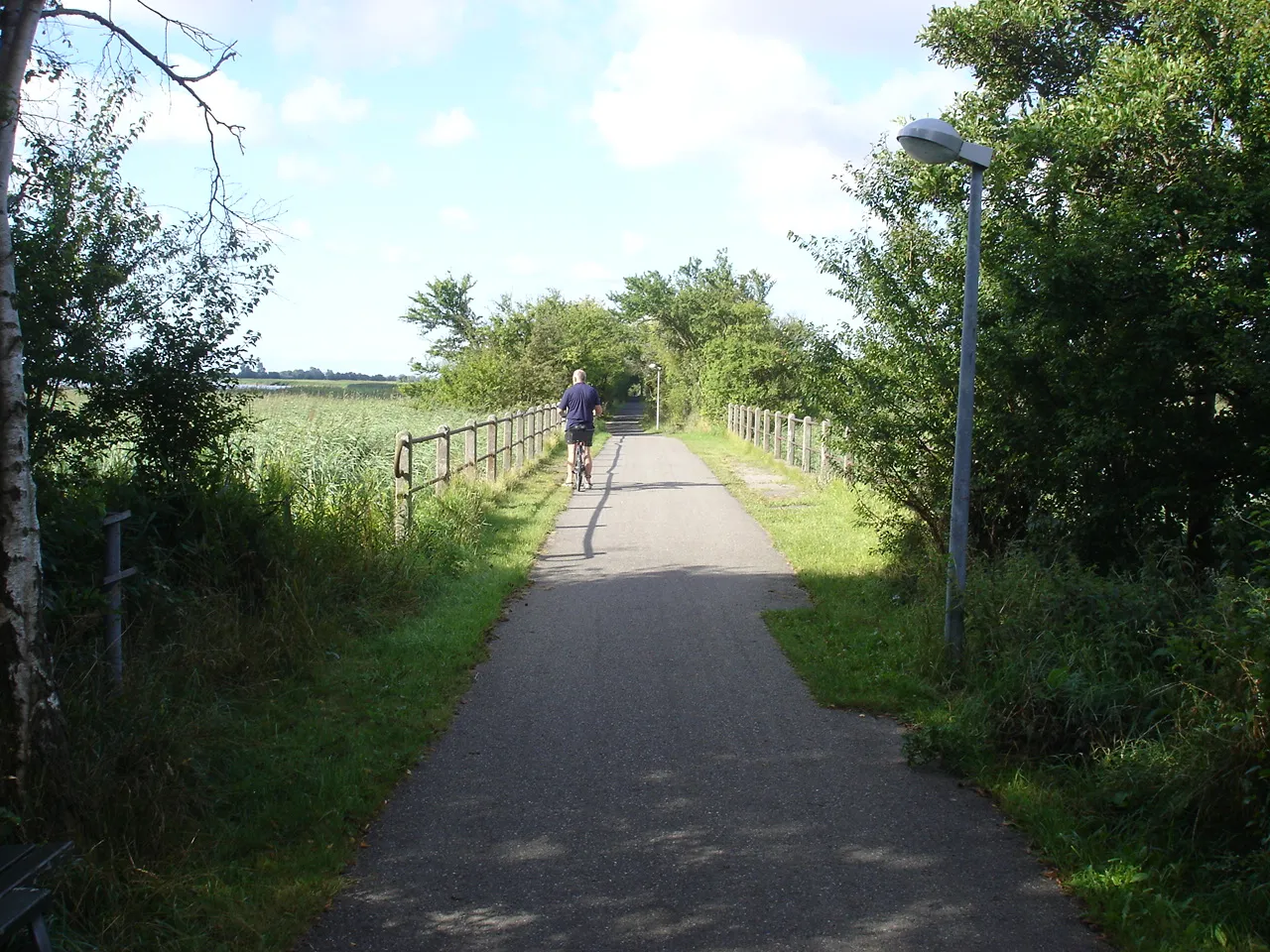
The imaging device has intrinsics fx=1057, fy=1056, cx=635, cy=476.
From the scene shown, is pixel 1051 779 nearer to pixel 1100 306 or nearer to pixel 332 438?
pixel 1100 306

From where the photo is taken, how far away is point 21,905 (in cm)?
303

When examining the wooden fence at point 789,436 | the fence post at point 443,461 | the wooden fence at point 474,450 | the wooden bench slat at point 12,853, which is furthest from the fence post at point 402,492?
the wooden bench slat at point 12,853

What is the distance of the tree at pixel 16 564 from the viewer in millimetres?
3832

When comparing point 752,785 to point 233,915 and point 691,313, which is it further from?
point 691,313

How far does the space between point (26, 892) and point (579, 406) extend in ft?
47.7

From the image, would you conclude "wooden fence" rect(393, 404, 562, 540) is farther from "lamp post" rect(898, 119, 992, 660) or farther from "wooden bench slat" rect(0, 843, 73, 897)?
"wooden bench slat" rect(0, 843, 73, 897)

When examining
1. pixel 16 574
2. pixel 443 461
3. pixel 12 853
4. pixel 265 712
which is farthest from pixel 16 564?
pixel 443 461

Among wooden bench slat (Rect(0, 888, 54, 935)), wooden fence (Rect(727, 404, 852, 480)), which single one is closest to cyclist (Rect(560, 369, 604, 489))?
wooden fence (Rect(727, 404, 852, 480))

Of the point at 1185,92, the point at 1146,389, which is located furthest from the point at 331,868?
the point at 1185,92

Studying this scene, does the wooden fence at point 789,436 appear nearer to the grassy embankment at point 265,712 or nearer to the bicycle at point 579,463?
the bicycle at point 579,463

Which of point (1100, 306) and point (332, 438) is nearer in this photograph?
point (1100, 306)

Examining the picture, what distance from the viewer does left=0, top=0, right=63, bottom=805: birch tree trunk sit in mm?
3830

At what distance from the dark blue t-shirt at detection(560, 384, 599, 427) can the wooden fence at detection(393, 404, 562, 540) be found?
124 cm

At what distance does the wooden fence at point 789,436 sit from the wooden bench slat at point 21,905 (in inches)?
314
